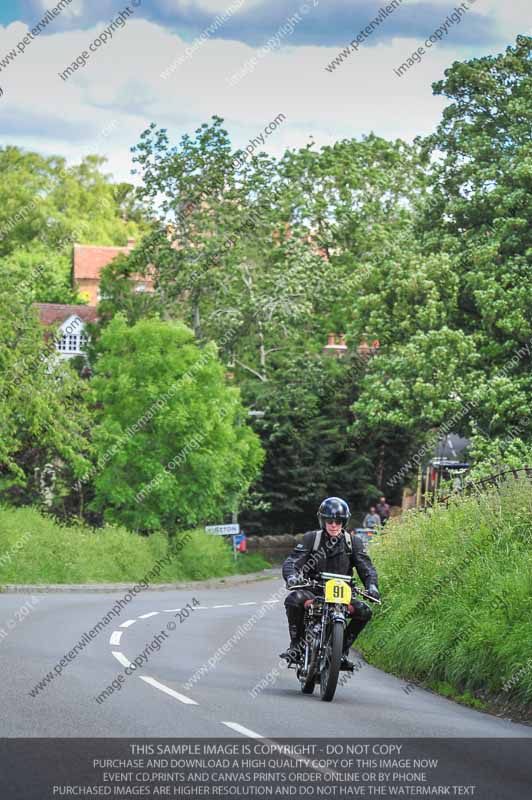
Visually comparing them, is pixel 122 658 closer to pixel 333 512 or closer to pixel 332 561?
pixel 332 561

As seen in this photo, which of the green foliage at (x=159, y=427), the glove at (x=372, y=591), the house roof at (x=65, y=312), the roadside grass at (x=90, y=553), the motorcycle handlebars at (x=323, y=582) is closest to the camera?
the motorcycle handlebars at (x=323, y=582)

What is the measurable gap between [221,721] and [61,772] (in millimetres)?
2702

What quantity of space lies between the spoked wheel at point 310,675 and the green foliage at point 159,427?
2866cm

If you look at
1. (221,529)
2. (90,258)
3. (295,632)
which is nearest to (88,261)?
(90,258)

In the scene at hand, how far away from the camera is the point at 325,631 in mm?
12234

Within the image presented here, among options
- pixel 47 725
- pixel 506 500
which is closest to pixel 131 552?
pixel 506 500

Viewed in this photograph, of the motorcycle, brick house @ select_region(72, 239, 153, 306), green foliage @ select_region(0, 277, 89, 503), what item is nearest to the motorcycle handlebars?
the motorcycle

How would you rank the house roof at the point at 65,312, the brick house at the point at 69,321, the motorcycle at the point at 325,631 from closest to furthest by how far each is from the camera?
the motorcycle at the point at 325,631 < the brick house at the point at 69,321 < the house roof at the point at 65,312

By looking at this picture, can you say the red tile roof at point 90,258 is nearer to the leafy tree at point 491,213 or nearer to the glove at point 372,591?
the leafy tree at point 491,213

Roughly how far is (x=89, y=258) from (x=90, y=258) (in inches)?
6.1

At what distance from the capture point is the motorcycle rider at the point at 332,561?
12.5 m

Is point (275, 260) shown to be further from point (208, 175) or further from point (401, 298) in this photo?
point (401, 298)

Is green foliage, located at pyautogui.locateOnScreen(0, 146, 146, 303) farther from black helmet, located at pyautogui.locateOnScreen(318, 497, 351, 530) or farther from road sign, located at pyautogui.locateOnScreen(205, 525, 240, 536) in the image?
black helmet, located at pyautogui.locateOnScreen(318, 497, 351, 530)

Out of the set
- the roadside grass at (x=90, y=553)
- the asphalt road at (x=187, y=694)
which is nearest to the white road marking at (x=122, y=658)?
the asphalt road at (x=187, y=694)
